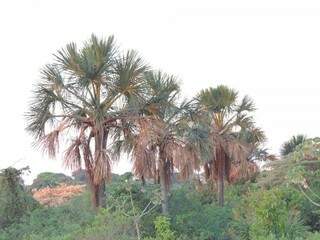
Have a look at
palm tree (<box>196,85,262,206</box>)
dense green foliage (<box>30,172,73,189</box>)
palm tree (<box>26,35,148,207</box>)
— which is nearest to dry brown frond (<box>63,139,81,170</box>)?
palm tree (<box>26,35,148,207</box>)

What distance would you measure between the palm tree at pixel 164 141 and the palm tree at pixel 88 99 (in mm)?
974

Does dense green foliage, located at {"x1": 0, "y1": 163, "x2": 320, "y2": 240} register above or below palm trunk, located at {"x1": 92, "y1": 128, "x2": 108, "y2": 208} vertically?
below

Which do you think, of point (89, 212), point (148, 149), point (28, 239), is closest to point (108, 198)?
point (89, 212)

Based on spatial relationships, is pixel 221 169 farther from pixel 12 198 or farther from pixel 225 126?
pixel 12 198

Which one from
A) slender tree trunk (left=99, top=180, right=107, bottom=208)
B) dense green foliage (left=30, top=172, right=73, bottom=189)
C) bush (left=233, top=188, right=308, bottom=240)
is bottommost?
bush (left=233, top=188, right=308, bottom=240)

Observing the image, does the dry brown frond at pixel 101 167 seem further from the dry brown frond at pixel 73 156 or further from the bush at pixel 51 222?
the bush at pixel 51 222

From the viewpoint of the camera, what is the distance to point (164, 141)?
71.2 ft

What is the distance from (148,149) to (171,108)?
190 centimetres

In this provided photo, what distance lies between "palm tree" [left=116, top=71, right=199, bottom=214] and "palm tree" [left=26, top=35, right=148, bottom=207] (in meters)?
0.97

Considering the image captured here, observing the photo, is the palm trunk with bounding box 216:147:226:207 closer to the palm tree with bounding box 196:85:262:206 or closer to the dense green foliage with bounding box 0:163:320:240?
the palm tree with bounding box 196:85:262:206

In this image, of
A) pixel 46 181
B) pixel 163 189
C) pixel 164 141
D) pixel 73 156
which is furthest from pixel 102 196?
pixel 46 181

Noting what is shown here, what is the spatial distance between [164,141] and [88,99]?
309 centimetres

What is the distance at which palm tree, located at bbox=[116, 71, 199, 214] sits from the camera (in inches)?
827

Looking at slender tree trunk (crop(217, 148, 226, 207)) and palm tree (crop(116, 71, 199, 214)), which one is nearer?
palm tree (crop(116, 71, 199, 214))
